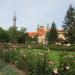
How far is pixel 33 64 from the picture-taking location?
37.7ft

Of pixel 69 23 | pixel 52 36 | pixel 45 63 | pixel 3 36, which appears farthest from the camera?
pixel 52 36

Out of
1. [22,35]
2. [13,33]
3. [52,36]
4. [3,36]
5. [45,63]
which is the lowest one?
[45,63]

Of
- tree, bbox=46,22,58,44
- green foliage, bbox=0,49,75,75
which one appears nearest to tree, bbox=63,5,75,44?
Result: tree, bbox=46,22,58,44

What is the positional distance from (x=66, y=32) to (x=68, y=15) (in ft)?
14.8

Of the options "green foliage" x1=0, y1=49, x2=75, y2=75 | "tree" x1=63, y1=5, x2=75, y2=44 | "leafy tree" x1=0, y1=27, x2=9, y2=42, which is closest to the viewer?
"green foliage" x1=0, y1=49, x2=75, y2=75

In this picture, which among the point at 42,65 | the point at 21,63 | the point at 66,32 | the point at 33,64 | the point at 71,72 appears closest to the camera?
the point at 71,72

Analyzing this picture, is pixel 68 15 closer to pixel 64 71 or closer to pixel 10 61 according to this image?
pixel 10 61

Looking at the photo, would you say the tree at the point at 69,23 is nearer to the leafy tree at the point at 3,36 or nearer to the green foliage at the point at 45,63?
the leafy tree at the point at 3,36

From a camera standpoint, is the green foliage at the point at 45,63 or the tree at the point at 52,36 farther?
the tree at the point at 52,36

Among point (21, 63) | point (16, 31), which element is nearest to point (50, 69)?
point (21, 63)

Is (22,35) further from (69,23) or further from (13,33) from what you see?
(69,23)

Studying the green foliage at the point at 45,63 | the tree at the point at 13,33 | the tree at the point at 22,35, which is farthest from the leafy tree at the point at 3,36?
the green foliage at the point at 45,63

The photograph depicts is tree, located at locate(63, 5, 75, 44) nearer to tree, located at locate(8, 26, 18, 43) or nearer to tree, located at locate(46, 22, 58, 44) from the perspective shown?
tree, located at locate(46, 22, 58, 44)

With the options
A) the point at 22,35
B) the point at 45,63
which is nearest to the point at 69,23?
the point at 22,35
